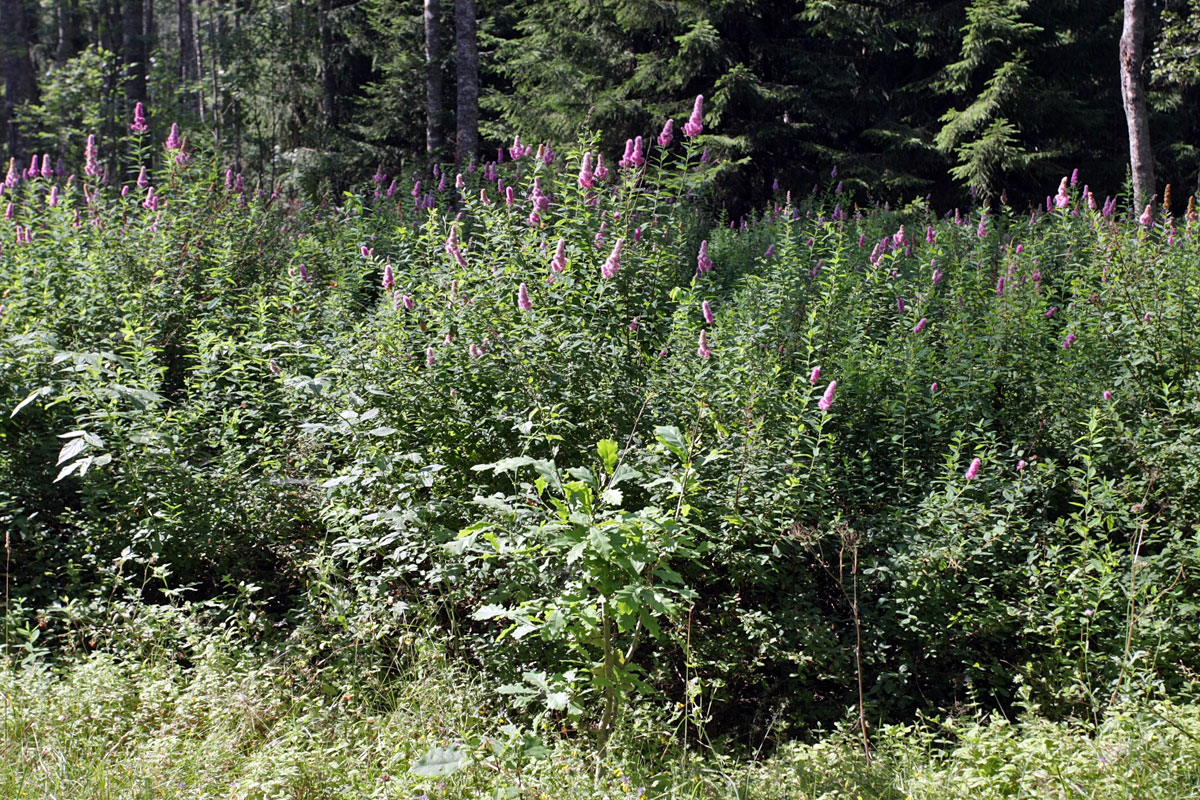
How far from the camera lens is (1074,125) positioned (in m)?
13.4

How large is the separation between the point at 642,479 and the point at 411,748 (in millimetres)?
1341

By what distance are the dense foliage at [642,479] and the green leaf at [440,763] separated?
45cm

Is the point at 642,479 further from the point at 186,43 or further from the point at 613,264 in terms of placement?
the point at 186,43

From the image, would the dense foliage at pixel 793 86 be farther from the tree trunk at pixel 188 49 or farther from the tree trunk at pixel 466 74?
the tree trunk at pixel 188 49

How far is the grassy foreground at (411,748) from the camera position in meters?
2.62

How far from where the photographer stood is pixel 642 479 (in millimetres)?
3533

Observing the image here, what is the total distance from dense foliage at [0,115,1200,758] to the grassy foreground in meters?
0.17

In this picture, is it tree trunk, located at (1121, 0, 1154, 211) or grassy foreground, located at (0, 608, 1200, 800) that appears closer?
grassy foreground, located at (0, 608, 1200, 800)

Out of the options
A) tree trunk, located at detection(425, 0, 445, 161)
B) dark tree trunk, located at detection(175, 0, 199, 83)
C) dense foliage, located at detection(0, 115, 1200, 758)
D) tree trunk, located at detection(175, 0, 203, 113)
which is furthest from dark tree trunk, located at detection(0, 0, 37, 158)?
dense foliage, located at detection(0, 115, 1200, 758)

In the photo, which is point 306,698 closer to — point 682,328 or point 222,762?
point 222,762

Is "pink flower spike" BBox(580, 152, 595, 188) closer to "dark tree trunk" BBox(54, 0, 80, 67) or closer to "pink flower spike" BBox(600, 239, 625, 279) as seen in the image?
"pink flower spike" BBox(600, 239, 625, 279)

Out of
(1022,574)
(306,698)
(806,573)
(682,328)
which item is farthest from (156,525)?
(1022,574)

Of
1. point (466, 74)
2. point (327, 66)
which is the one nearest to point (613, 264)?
point (466, 74)

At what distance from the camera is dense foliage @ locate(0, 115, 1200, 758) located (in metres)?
3.35
